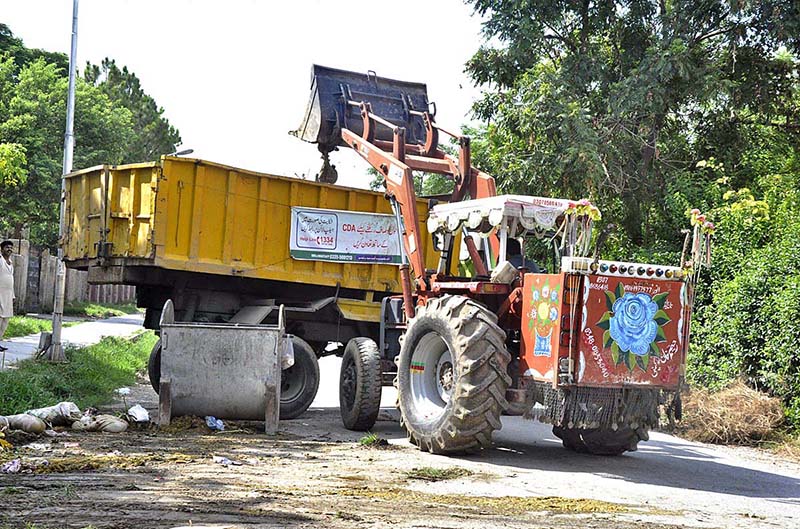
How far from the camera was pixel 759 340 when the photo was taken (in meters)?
14.0

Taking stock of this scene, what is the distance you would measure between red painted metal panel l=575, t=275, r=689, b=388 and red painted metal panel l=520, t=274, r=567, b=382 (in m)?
0.23

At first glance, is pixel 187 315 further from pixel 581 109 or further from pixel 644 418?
Answer: pixel 581 109

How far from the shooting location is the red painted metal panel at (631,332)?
32.6ft

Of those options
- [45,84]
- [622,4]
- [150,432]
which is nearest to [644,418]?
[150,432]

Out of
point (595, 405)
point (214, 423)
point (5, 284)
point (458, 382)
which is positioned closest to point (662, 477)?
point (595, 405)

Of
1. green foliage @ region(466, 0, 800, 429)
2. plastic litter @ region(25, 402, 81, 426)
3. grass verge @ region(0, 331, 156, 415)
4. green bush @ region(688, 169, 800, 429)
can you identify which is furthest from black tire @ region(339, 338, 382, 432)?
green foliage @ region(466, 0, 800, 429)

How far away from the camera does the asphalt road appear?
8.20 metres

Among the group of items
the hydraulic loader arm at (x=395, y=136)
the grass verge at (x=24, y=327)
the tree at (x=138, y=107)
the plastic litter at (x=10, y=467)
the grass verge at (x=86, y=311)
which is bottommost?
the grass verge at (x=86, y=311)

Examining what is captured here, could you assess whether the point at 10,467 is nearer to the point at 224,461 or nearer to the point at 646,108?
the point at 224,461

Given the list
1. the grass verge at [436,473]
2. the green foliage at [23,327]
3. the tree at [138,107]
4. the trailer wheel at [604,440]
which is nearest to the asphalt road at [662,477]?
the trailer wheel at [604,440]

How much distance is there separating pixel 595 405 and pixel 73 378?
8.45 meters

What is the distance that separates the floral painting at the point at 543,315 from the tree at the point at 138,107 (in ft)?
193

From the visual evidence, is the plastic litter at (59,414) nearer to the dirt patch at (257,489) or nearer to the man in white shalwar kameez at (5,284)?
the dirt patch at (257,489)

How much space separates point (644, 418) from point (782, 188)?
26.8 ft
